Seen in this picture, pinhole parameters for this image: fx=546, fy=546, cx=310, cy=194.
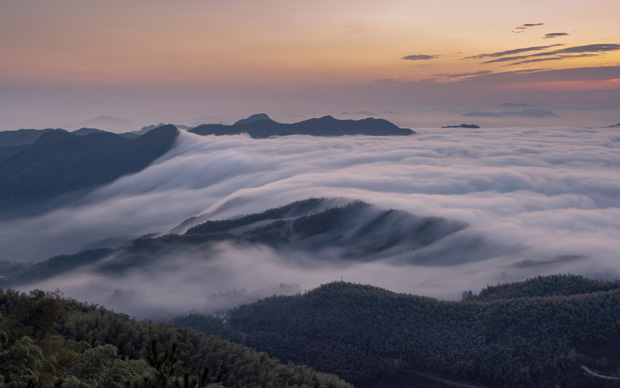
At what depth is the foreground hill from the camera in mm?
32750

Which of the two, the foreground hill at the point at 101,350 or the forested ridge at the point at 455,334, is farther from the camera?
the forested ridge at the point at 455,334

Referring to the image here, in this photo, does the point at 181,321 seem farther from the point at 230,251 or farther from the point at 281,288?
the point at 230,251

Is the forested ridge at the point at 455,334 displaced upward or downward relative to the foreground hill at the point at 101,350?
downward

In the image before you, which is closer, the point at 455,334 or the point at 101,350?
the point at 101,350

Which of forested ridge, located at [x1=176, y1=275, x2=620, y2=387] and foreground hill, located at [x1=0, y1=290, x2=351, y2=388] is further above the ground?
foreground hill, located at [x1=0, y1=290, x2=351, y2=388]

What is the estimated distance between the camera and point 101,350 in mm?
36094

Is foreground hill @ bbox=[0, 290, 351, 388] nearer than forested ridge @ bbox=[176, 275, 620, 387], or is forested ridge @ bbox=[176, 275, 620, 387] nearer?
foreground hill @ bbox=[0, 290, 351, 388]

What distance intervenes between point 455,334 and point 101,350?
234 feet

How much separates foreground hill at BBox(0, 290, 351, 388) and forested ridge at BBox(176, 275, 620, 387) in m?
28.1

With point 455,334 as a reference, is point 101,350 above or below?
above

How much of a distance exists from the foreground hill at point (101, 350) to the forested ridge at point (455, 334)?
28.1 metres

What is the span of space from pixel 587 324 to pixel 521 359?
497 inches

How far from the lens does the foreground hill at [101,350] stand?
107ft

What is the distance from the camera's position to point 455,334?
9419 cm
